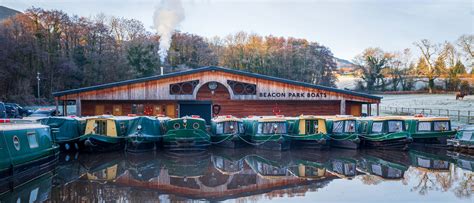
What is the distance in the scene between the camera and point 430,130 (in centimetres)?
2638

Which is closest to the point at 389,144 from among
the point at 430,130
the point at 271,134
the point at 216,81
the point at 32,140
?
the point at 430,130

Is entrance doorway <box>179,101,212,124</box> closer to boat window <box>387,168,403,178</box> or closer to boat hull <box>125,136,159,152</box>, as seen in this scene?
boat hull <box>125,136,159,152</box>

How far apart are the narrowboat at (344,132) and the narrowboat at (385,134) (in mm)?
788

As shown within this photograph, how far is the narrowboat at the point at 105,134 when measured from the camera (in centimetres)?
2302

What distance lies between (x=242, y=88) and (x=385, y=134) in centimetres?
1161

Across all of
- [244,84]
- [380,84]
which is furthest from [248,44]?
[244,84]

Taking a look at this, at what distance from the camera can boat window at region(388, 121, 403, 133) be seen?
25.8 metres

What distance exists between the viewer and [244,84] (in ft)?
108

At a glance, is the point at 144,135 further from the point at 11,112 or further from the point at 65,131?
the point at 11,112

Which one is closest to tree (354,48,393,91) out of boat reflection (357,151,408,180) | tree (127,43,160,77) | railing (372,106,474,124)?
railing (372,106,474,124)

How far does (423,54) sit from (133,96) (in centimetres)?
6188

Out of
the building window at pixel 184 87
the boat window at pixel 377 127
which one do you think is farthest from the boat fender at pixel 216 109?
the boat window at pixel 377 127

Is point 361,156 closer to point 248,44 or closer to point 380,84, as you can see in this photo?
point 248,44

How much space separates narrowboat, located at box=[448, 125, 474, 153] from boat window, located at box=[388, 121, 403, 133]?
108 inches
